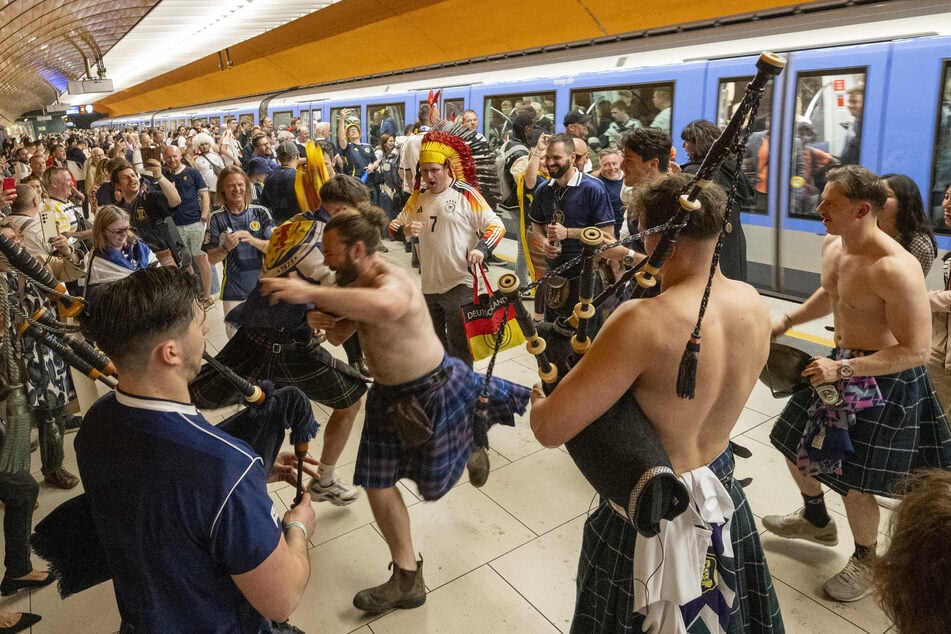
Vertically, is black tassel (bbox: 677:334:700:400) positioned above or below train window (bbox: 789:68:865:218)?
below

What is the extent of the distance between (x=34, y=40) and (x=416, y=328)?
29.7 m

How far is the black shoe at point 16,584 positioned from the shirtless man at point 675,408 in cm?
248

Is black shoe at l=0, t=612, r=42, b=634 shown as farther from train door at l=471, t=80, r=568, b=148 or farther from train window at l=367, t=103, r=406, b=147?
train window at l=367, t=103, r=406, b=147

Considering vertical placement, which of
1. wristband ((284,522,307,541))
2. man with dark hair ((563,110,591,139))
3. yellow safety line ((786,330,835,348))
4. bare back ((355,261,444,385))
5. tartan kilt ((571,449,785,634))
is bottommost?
yellow safety line ((786,330,835,348))

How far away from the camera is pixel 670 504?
4.51 ft

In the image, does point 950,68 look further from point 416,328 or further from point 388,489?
point 388,489

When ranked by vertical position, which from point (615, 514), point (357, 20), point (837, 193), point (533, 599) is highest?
point (357, 20)

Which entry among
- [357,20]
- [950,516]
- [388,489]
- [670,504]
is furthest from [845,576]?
[357,20]

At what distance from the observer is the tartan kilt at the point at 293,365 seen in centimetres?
308

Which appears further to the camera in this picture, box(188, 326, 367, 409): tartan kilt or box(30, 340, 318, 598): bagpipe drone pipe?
box(188, 326, 367, 409): tartan kilt

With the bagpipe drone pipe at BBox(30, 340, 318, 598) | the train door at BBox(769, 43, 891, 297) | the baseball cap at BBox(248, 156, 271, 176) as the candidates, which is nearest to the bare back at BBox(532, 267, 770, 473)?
the bagpipe drone pipe at BBox(30, 340, 318, 598)

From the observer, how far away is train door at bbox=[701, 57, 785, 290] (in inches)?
222

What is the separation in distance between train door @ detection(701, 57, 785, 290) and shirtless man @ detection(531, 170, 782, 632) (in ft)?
15.0

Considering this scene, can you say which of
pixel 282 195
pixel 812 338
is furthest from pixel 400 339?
pixel 812 338
